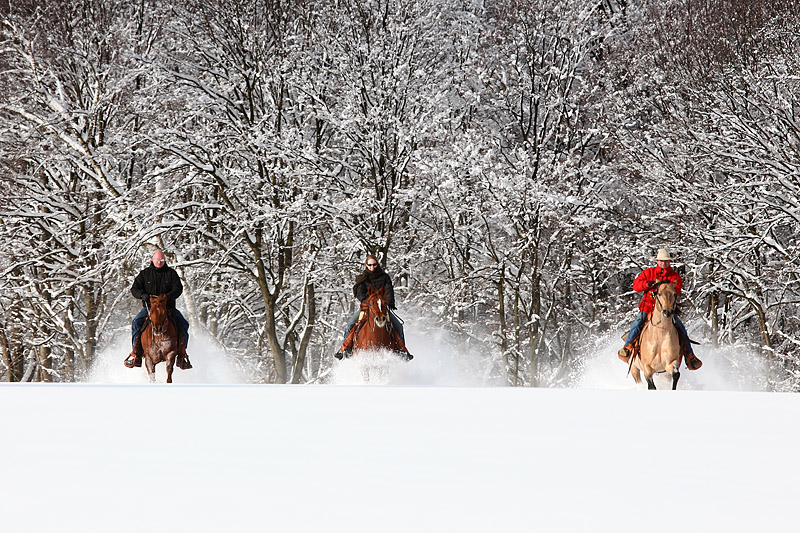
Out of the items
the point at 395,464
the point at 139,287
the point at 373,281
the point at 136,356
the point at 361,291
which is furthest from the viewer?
the point at 361,291

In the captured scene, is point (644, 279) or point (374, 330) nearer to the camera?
point (644, 279)

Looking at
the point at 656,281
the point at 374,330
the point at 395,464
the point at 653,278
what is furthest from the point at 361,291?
the point at 395,464

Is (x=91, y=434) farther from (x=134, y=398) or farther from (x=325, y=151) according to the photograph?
(x=325, y=151)

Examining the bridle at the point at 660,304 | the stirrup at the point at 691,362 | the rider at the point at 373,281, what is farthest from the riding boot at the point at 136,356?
the stirrup at the point at 691,362

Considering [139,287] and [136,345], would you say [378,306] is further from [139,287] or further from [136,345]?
[136,345]

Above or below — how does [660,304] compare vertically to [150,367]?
above

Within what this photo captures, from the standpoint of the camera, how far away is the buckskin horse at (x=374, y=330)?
16.9m

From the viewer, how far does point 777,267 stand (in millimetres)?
24109

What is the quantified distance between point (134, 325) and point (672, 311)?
8.11 meters

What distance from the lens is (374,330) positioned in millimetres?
17141

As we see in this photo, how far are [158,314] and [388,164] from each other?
Result: 10.4m

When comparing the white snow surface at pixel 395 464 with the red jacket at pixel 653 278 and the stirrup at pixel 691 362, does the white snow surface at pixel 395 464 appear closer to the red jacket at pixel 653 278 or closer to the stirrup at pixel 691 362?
the red jacket at pixel 653 278

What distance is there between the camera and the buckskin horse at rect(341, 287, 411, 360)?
16938mm

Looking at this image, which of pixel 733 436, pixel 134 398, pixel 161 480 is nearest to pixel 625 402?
pixel 733 436
